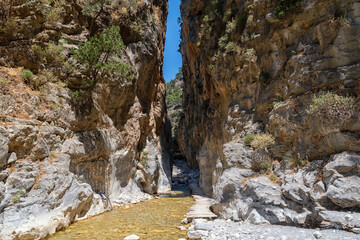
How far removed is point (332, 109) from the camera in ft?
22.2

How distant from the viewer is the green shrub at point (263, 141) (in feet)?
29.0

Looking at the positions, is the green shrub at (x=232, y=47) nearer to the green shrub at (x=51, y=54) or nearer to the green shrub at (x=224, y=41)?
the green shrub at (x=224, y=41)

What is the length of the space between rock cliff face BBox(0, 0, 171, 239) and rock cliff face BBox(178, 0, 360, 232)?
6.93 metres

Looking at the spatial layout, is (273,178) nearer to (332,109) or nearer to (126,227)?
(332,109)

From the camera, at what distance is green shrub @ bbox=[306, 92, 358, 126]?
6531 millimetres

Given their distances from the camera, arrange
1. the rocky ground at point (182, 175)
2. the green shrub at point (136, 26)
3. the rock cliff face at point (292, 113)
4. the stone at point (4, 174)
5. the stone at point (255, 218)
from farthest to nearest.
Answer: the rocky ground at point (182, 175)
the green shrub at point (136, 26)
the stone at point (255, 218)
the stone at point (4, 174)
the rock cliff face at point (292, 113)

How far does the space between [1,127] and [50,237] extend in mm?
4026

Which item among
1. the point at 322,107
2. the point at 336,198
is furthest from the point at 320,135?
the point at 336,198

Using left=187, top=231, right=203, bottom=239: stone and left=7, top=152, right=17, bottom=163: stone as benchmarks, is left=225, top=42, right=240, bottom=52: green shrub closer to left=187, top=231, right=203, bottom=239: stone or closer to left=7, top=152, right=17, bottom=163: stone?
left=187, top=231, right=203, bottom=239: stone

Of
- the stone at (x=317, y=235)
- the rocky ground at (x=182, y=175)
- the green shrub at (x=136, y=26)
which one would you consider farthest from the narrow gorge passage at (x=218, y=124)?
the rocky ground at (x=182, y=175)

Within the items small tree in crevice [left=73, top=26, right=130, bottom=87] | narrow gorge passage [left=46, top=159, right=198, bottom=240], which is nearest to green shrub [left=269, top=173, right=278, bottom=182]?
narrow gorge passage [left=46, top=159, right=198, bottom=240]

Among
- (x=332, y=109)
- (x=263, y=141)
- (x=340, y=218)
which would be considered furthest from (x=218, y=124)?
(x=340, y=218)

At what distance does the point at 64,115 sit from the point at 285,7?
38.5 ft

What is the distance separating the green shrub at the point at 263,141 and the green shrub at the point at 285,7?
5625 mm
